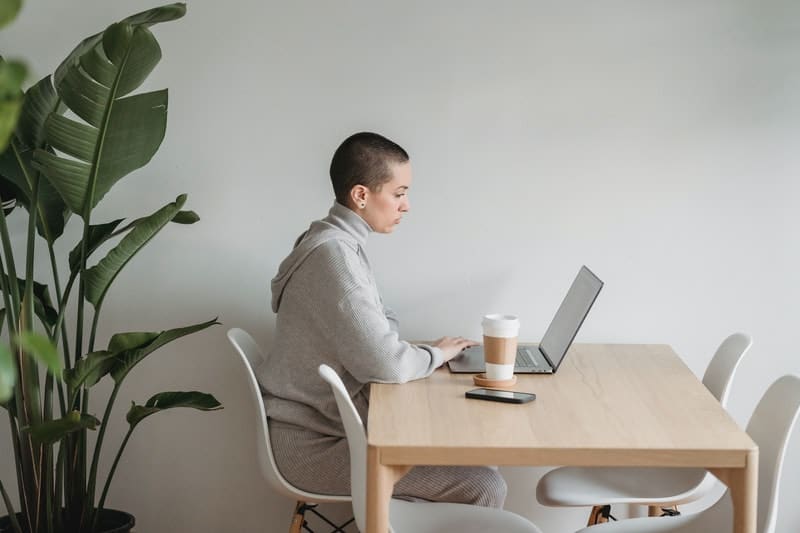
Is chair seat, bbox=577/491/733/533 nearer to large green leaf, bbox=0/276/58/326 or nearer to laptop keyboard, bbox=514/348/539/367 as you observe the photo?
laptop keyboard, bbox=514/348/539/367

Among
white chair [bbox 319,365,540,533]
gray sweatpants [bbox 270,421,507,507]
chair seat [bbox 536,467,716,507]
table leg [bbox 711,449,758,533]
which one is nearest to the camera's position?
table leg [bbox 711,449,758,533]

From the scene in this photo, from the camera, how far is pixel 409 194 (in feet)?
10.3

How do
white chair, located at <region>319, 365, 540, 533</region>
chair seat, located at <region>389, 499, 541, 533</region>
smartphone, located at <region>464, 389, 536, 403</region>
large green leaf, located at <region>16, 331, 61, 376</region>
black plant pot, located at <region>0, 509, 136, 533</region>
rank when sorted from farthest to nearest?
black plant pot, located at <region>0, 509, 136, 533</region> → smartphone, located at <region>464, 389, 536, 403</region> → chair seat, located at <region>389, 499, 541, 533</region> → white chair, located at <region>319, 365, 540, 533</region> → large green leaf, located at <region>16, 331, 61, 376</region>

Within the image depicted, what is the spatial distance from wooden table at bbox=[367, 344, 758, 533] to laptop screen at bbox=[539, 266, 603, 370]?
5.1 inches

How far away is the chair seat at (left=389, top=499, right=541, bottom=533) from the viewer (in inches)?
85.1

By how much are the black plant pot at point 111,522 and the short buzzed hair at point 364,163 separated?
114 centimetres

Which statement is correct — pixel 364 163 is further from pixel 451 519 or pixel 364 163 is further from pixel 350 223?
pixel 451 519

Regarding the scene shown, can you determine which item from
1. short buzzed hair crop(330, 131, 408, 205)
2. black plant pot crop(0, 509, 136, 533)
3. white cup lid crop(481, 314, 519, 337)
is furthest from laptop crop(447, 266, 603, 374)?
black plant pot crop(0, 509, 136, 533)

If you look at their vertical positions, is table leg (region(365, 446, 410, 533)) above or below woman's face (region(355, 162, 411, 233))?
below

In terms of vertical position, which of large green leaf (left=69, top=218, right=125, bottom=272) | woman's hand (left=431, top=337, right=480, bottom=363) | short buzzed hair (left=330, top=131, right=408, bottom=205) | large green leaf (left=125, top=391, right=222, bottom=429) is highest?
short buzzed hair (left=330, top=131, right=408, bottom=205)

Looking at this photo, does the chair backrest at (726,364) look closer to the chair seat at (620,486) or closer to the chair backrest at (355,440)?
the chair seat at (620,486)

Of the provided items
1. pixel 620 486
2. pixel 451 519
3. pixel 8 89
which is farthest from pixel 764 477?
pixel 8 89

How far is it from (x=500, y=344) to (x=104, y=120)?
45.0 inches

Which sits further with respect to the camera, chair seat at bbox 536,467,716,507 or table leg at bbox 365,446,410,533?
chair seat at bbox 536,467,716,507
